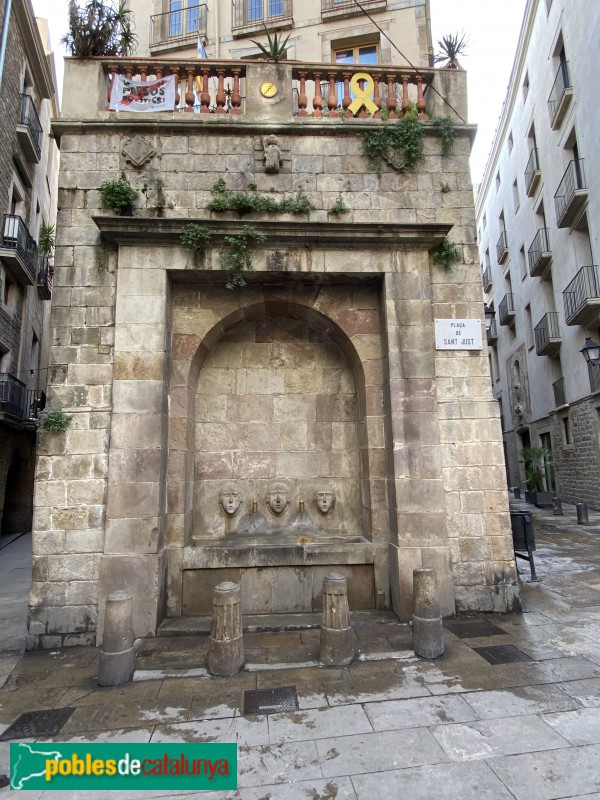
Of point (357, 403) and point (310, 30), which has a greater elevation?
point (310, 30)

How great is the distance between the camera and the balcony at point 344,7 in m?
9.98

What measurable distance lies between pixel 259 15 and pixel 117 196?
801 cm

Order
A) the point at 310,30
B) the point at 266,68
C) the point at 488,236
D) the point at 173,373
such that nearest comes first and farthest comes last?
the point at 173,373 → the point at 266,68 → the point at 310,30 → the point at 488,236

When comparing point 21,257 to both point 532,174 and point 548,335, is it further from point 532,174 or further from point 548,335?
point 532,174

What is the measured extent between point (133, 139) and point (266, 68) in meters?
2.23

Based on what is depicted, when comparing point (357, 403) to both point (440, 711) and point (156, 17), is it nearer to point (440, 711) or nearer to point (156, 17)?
point (440, 711)

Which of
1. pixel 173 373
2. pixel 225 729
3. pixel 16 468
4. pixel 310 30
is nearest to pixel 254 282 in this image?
pixel 173 373

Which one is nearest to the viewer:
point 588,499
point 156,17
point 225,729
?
point 225,729

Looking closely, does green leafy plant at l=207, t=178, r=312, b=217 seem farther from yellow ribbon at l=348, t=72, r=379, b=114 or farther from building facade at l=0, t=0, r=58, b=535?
building facade at l=0, t=0, r=58, b=535

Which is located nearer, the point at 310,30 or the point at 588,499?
the point at 310,30

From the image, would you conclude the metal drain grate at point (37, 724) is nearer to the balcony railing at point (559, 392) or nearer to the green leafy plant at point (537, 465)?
the green leafy plant at point (537, 465)

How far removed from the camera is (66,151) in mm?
6469

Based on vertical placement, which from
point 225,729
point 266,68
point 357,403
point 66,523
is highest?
point 266,68

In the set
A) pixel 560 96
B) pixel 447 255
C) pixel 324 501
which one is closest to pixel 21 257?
pixel 324 501
